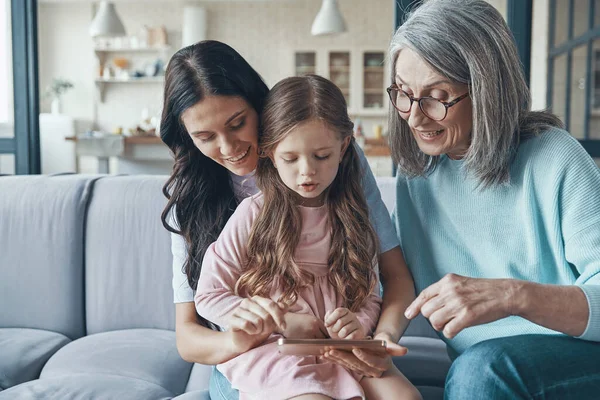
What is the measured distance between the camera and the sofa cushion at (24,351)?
1.75 meters

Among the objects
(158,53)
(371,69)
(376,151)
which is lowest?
(376,151)

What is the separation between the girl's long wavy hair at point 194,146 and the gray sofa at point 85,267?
0.50 meters

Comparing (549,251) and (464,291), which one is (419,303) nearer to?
(464,291)

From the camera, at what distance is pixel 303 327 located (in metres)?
1.23

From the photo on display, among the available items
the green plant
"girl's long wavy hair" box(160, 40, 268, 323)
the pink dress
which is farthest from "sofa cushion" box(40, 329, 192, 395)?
the green plant

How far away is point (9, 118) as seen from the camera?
8.91 ft

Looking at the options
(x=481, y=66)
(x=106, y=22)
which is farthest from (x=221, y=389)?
(x=106, y=22)

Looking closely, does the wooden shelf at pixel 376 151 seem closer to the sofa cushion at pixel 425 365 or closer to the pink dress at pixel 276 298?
the sofa cushion at pixel 425 365

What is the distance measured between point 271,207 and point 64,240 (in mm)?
1032

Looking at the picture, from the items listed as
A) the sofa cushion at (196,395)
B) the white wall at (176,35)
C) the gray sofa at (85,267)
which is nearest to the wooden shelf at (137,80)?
the white wall at (176,35)

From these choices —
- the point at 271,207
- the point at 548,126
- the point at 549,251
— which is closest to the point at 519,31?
the point at 548,126

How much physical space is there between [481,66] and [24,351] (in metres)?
1.48

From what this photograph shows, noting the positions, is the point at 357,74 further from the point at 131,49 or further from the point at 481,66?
the point at 481,66

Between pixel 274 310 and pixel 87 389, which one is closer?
pixel 274 310
